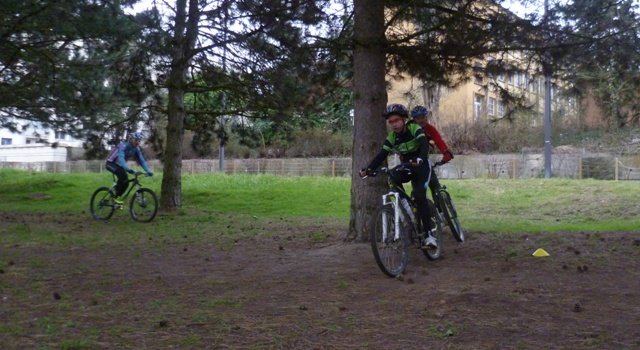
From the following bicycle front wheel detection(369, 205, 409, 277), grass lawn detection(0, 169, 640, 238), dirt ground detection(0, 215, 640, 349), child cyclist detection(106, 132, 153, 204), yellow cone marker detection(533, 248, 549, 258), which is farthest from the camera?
grass lawn detection(0, 169, 640, 238)

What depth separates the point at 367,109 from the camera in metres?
8.18

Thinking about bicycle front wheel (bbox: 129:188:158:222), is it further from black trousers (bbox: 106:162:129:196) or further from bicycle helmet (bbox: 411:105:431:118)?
bicycle helmet (bbox: 411:105:431:118)

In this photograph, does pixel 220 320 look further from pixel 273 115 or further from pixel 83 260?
pixel 273 115

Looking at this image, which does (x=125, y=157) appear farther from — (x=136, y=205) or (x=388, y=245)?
(x=388, y=245)

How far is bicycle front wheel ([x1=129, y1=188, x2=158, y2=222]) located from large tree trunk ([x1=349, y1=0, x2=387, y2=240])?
19.9 feet

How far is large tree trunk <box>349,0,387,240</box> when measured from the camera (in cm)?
817

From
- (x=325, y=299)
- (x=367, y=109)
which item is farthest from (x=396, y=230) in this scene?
(x=367, y=109)

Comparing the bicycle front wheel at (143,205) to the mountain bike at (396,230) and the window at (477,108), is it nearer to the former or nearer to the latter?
the mountain bike at (396,230)

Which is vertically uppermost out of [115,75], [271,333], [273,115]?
[115,75]

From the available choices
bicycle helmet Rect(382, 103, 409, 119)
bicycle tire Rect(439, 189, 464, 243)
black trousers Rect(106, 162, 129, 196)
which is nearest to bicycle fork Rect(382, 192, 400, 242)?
bicycle helmet Rect(382, 103, 409, 119)

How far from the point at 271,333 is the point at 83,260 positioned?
4118 millimetres

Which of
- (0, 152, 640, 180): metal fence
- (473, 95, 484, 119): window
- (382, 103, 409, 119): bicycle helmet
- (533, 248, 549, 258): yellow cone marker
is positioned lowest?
(533, 248, 549, 258): yellow cone marker

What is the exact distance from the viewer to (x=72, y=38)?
34.8 feet

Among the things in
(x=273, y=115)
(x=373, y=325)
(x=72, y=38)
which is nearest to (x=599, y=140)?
(x=273, y=115)
